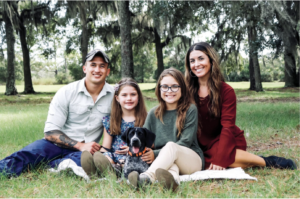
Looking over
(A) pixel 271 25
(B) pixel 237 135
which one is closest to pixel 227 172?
(B) pixel 237 135

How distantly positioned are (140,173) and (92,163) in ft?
1.58

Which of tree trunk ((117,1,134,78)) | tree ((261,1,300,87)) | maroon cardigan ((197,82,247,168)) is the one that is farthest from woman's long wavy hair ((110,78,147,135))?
tree trunk ((117,1,134,78))

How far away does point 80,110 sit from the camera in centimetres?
325

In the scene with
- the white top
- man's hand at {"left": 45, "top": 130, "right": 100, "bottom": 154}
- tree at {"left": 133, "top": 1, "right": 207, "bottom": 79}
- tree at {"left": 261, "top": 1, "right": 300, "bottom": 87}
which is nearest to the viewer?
man's hand at {"left": 45, "top": 130, "right": 100, "bottom": 154}

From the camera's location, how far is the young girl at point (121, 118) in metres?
2.92

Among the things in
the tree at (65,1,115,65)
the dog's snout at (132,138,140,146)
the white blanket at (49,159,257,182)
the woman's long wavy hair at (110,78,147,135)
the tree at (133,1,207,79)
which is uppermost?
the tree at (65,1,115,65)

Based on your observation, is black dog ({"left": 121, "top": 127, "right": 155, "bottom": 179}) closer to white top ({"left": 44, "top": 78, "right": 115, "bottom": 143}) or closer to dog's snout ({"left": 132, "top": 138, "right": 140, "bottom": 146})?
dog's snout ({"left": 132, "top": 138, "right": 140, "bottom": 146})

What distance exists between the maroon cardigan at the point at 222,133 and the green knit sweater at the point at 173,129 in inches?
6.5

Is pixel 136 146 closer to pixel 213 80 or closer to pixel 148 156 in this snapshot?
pixel 148 156

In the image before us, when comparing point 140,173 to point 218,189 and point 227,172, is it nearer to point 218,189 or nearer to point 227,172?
point 218,189

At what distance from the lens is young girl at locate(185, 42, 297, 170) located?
113 inches

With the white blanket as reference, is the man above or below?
above

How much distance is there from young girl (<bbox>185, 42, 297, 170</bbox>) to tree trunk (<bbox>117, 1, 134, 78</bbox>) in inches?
226

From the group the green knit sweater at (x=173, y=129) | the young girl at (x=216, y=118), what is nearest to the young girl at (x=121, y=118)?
the green knit sweater at (x=173, y=129)
